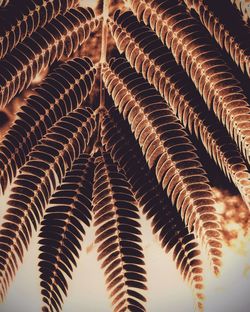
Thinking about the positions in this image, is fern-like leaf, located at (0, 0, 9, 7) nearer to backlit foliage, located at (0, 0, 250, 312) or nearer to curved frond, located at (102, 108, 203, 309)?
backlit foliage, located at (0, 0, 250, 312)

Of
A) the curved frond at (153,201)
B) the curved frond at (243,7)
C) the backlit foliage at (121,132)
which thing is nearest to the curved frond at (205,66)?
the backlit foliage at (121,132)

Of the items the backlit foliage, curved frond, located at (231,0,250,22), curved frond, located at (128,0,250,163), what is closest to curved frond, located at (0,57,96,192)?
the backlit foliage

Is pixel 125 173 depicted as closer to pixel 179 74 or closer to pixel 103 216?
pixel 103 216

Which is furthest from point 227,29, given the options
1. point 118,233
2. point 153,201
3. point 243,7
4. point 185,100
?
point 118,233

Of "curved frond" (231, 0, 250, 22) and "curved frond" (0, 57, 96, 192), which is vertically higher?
"curved frond" (231, 0, 250, 22)

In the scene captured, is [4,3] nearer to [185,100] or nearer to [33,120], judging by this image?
[33,120]

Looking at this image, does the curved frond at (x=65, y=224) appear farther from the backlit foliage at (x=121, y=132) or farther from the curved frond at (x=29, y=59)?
the curved frond at (x=29, y=59)

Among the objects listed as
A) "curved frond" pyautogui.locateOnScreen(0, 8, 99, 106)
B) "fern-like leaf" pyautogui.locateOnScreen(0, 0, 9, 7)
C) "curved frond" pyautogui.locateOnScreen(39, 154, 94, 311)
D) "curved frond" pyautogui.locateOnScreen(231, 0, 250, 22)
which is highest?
"curved frond" pyautogui.locateOnScreen(231, 0, 250, 22)
